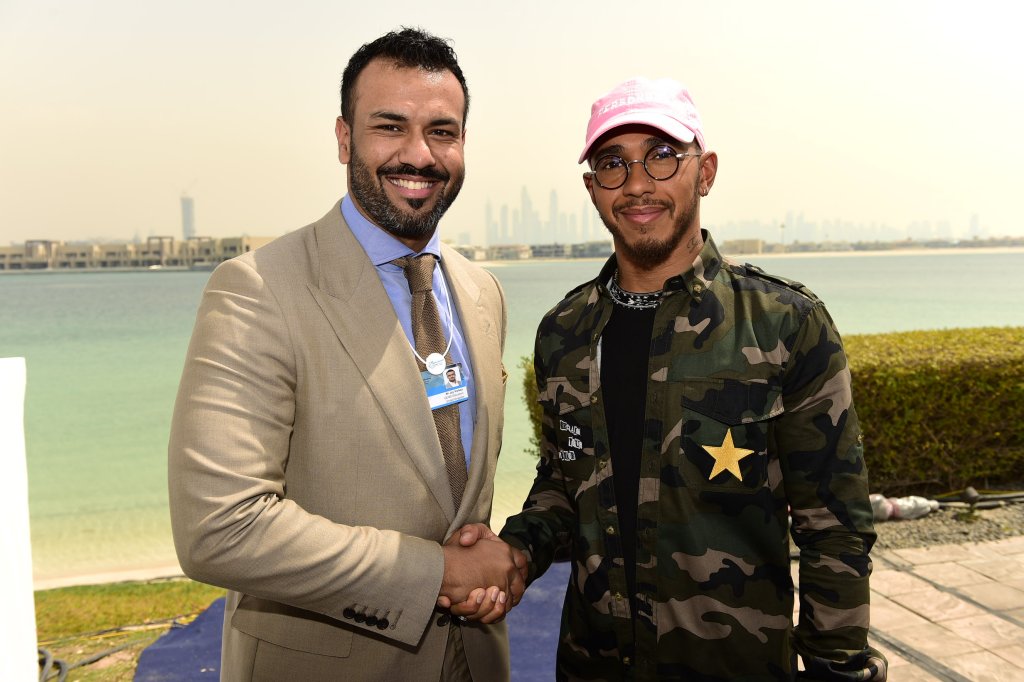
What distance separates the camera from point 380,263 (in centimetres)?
235

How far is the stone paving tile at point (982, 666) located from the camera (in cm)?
393

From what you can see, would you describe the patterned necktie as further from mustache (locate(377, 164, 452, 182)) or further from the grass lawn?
the grass lawn

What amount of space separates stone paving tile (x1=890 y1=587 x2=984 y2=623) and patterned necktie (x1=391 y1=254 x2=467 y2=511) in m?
3.76

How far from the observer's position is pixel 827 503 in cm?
207

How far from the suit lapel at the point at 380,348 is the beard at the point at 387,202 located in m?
0.16

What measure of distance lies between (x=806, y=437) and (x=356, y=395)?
1.24 meters

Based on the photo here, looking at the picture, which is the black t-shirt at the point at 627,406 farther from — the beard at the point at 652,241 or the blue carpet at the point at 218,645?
the blue carpet at the point at 218,645

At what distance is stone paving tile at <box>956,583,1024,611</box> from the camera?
15.6ft

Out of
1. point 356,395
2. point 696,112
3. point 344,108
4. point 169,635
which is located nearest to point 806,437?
point 696,112

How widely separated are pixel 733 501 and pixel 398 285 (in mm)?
1185

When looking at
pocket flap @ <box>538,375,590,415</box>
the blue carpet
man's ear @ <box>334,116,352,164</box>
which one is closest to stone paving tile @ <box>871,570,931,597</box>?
the blue carpet

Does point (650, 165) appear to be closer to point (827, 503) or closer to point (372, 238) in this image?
point (372, 238)

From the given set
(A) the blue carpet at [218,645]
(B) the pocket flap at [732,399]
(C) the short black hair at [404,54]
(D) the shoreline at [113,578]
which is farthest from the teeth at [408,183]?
(D) the shoreline at [113,578]

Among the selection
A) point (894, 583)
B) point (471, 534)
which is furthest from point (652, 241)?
point (894, 583)
